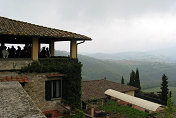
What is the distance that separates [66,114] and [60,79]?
10.0ft

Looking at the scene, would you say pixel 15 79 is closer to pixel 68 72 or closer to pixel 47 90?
pixel 47 90

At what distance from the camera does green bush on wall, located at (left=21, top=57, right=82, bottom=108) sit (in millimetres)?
14882

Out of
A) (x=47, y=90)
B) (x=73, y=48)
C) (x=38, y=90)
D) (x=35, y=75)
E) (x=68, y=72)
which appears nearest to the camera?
(x=35, y=75)

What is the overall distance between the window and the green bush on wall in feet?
→ 1.48

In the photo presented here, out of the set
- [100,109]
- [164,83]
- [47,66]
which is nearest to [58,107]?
[47,66]

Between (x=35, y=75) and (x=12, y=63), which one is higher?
(x=12, y=63)

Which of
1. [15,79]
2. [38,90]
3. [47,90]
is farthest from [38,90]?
[15,79]

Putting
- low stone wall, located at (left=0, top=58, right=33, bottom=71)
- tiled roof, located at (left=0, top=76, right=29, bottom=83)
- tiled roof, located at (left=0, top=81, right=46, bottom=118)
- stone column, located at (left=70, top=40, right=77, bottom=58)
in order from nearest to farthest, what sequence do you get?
1. tiled roof, located at (left=0, top=81, right=46, bottom=118)
2. tiled roof, located at (left=0, top=76, right=29, bottom=83)
3. low stone wall, located at (left=0, top=58, right=33, bottom=71)
4. stone column, located at (left=70, top=40, right=77, bottom=58)

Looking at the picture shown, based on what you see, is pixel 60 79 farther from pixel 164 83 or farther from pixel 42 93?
pixel 164 83

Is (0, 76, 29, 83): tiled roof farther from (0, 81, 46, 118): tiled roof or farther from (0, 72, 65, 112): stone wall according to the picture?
(0, 81, 46, 118): tiled roof

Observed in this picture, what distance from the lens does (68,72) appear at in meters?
15.3

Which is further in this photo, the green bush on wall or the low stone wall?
the green bush on wall

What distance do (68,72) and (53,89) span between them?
2.00 metres

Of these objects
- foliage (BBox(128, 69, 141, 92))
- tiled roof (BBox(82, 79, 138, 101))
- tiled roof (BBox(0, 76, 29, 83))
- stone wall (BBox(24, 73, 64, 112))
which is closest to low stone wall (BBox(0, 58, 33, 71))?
tiled roof (BBox(0, 76, 29, 83))
